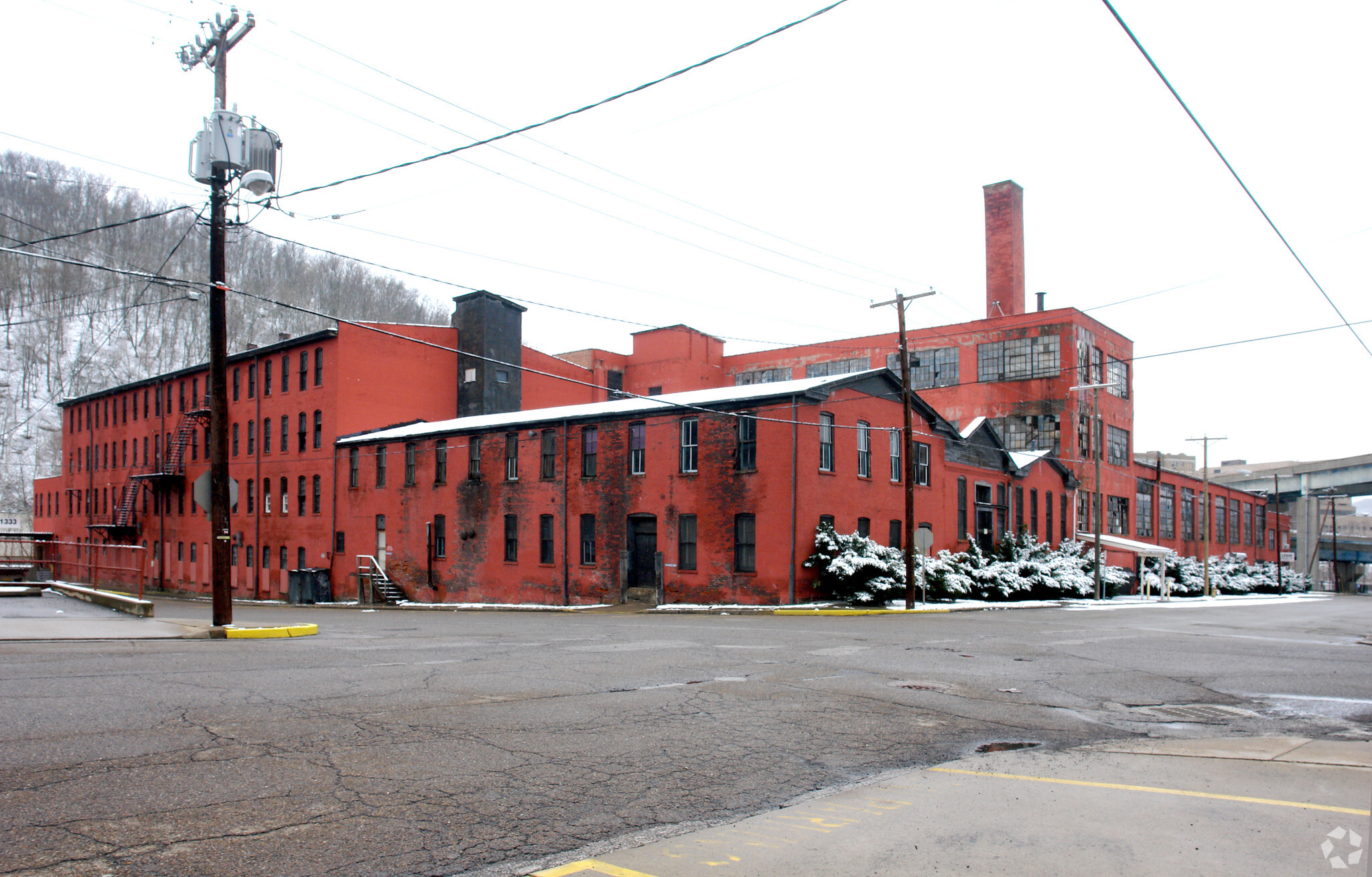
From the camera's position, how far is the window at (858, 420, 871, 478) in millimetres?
34688

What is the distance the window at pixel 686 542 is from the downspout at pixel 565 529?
5152 mm

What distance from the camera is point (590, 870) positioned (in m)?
4.73

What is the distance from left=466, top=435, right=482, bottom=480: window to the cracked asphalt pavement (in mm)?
23352

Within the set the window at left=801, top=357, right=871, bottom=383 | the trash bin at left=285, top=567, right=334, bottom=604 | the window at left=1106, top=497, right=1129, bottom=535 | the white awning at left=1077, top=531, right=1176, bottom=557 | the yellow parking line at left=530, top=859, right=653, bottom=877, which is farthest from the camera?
the window at left=801, top=357, right=871, bottom=383

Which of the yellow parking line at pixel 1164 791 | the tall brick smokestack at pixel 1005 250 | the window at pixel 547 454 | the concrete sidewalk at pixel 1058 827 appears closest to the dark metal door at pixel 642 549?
the window at pixel 547 454

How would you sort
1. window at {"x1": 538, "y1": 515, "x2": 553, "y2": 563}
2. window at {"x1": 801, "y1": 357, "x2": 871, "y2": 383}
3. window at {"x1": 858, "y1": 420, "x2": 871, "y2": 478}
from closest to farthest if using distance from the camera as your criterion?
window at {"x1": 858, "y1": 420, "x2": 871, "y2": 478}
window at {"x1": 538, "y1": 515, "x2": 553, "y2": 563}
window at {"x1": 801, "y1": 357, "x2": 871, "y2": 383}

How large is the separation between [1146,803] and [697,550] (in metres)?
27.2

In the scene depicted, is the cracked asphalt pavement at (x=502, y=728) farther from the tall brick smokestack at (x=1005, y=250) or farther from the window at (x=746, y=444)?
the tall brick smokestack at (x=1005, y=250)

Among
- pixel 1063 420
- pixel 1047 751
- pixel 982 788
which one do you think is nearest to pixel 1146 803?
pixel 982 788

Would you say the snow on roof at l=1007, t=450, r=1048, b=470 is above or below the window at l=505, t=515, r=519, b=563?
above

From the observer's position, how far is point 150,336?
145875 millimetres

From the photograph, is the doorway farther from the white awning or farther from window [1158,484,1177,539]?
window [1158,484,1177,539]

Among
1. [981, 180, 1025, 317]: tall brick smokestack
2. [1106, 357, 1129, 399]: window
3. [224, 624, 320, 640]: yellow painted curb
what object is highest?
[981, 180, 1025, 317]: tall brick smokestack

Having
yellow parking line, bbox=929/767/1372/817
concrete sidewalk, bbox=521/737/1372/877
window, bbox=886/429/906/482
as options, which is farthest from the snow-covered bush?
yellow parking line, bbox=929/767/1372/817
